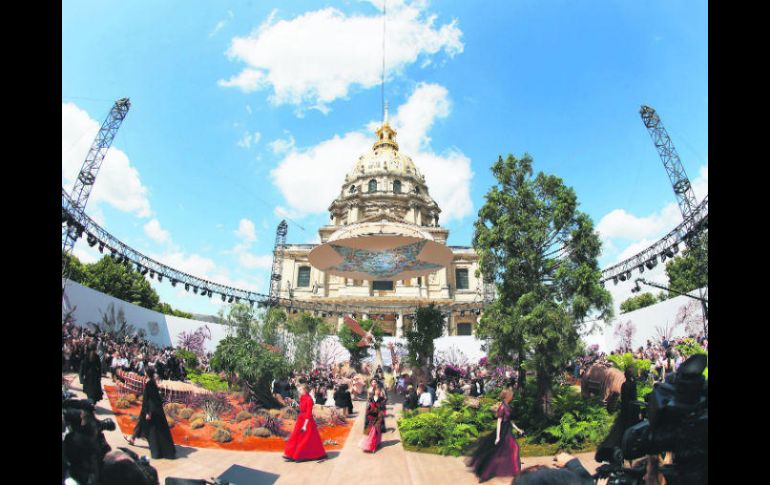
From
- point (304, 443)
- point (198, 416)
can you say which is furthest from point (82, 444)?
point (198, 416)

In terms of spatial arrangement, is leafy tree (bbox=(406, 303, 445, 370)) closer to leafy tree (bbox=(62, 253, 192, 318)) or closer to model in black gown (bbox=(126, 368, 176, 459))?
model in black gown (bbox=(126, 368, 176, 459))

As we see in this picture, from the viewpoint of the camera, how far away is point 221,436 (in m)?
8.77

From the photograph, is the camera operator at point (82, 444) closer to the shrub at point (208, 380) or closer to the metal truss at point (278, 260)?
the shrub at point (208, 380)

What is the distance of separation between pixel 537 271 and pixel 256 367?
9133 millimetres

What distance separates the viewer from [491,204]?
11.5 metres

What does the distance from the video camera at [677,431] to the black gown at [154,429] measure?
677cm

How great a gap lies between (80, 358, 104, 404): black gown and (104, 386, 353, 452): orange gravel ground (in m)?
0.56

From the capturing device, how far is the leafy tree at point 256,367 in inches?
504

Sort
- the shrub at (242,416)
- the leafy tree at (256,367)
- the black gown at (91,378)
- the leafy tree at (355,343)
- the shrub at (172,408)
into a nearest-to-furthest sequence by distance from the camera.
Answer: the black gown at (91,378)
the shrub at (172,408)
the shrub at (242,416)
the leafy tree at (256,367)
the leafy tree at (355,343)

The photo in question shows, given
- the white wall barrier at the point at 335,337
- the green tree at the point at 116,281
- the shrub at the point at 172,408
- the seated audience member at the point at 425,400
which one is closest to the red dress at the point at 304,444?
the shrub at the point at 172,408

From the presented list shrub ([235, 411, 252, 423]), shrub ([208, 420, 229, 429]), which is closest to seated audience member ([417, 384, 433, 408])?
shrub ([235, 411, 252, 423])

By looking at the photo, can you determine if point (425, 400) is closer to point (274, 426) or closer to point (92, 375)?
point (274, 426)
